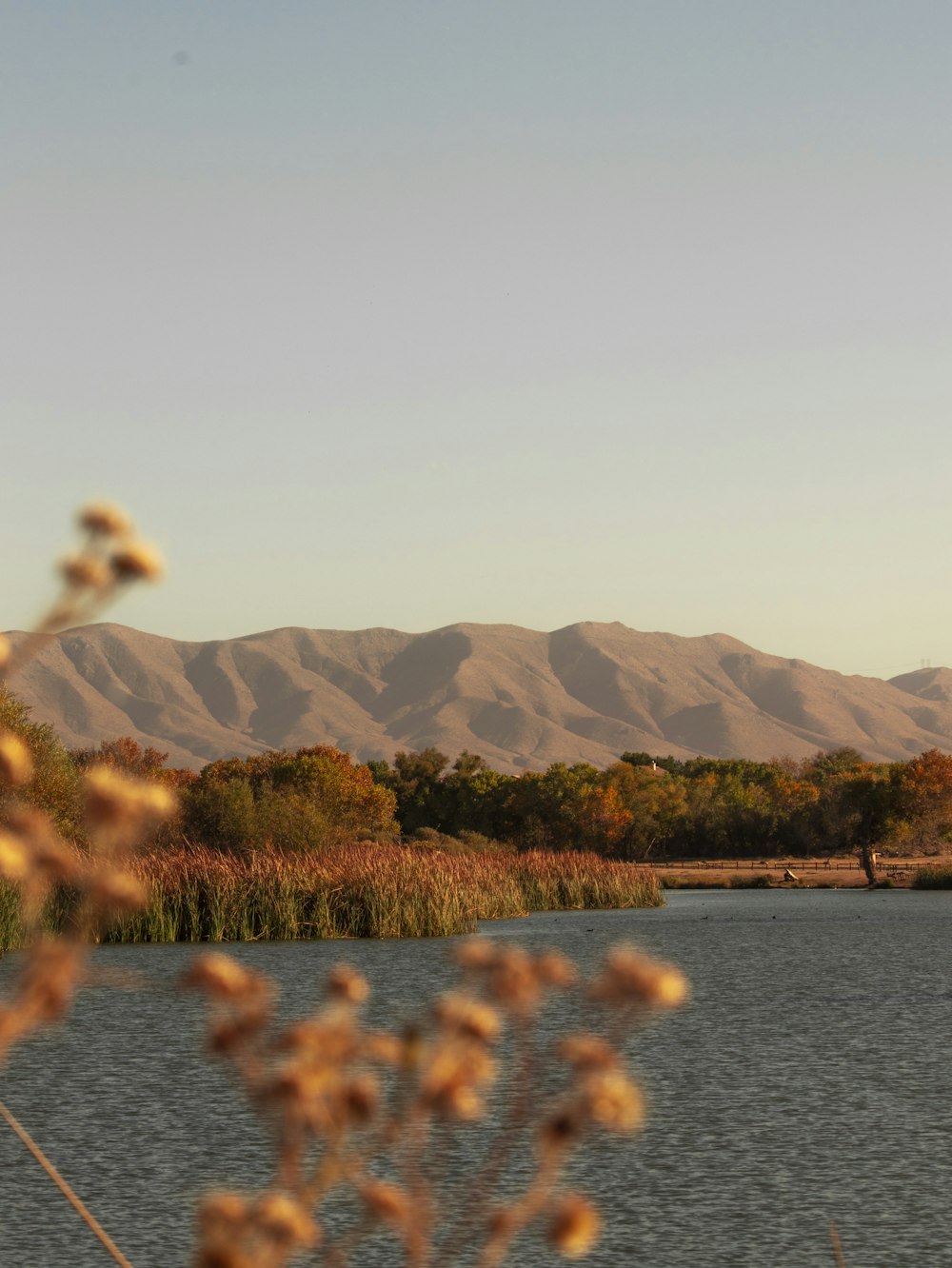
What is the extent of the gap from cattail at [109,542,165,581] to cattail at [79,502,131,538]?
68 millimetres

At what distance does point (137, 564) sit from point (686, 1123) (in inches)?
779

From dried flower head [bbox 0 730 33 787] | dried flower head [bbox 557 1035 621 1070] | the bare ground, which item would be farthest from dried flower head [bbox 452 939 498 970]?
the bare ground

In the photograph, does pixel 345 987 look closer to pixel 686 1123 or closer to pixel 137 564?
pixel 137 564

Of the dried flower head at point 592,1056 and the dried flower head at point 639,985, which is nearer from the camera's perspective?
the dried flower head at point 639,985

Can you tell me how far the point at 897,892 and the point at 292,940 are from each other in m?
51.2

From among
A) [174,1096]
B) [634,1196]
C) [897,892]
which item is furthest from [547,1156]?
[897,892]

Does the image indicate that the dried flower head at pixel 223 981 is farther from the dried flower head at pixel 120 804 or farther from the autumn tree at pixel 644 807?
the autumn tree at pixel 644 807

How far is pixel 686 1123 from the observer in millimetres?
20562

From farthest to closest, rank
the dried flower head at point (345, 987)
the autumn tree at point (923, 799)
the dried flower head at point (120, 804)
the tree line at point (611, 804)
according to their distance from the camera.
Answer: the autumn tree at point (923, 799) → the tree line at point (611, 804) → the dried flower head at point (345, 987) → the dried flower head at point (120, 804)

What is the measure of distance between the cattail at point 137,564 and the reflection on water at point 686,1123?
632 millimetres

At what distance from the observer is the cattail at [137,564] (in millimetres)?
2031

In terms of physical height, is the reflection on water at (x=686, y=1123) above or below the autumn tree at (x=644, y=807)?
below

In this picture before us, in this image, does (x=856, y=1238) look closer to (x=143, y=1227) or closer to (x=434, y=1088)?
(x=143, y=1227)

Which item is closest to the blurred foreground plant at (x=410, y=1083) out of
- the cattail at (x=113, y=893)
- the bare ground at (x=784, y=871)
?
the cattail at (x=113, y=893)
